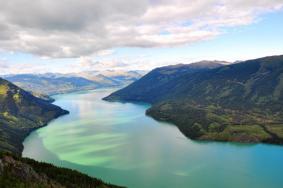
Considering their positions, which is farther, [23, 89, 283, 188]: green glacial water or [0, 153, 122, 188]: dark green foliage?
[23, 89, 283, 188]: green glacial water

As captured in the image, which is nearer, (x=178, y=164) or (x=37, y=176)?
(x=37, y=176)

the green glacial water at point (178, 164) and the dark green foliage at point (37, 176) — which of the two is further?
the green glacial water at point (178, 164)

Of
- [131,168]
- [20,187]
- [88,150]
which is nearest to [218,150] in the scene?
[131,168]

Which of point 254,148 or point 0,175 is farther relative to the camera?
point 254,148

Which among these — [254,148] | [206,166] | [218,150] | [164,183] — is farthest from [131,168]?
[254,148]

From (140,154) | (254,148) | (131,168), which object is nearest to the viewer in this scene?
(131,168)

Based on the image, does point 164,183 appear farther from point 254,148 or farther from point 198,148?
point 254,148

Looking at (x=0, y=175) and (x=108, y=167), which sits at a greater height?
(x=0, y=175)

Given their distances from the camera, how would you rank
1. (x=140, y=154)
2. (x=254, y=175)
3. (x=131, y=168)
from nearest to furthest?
1. (x=254, y=175)
2. (x=131, y=168)
3. (x=140, y=154)

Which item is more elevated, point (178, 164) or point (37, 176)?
point (37, 176)
